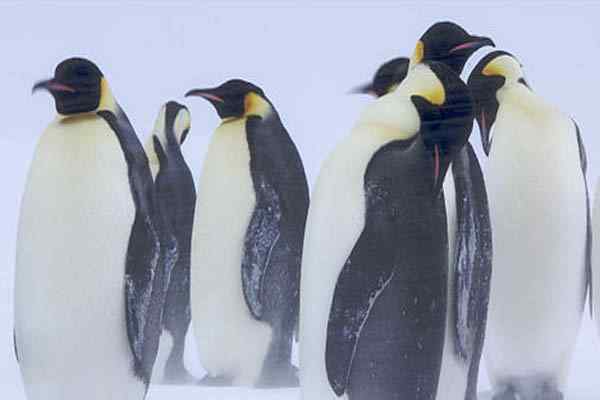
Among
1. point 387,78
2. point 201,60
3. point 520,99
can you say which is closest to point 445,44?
point 387,78

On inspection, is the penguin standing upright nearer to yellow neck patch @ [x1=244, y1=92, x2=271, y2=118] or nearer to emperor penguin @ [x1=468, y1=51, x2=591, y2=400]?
emperor penguin @ [x1=468, y1=51, x2=591, y2=400]

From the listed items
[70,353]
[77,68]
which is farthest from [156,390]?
[77,68]

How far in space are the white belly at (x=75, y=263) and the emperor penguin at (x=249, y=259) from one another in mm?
508

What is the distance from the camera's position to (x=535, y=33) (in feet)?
9.62

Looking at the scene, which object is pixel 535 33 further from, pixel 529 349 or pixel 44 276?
pixel 44 276

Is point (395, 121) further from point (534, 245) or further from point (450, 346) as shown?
point (534, 245)

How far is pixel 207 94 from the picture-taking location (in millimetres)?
2498

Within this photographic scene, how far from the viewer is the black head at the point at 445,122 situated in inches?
74.0

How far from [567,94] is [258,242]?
784 mm

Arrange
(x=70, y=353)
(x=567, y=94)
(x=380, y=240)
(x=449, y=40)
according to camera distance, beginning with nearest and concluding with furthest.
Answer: (x=380, y=240) → (x=70, y=353) → (x=449, y=40) → (x=567, y=94)

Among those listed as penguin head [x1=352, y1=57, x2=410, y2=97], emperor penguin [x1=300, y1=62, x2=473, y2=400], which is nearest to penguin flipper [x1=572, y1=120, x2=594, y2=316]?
penguin head [x1=352, y1=57, x2=410, y2=97]

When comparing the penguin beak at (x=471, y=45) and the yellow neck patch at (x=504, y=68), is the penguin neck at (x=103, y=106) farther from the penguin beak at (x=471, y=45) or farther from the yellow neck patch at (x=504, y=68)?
the yellow neck patch at (x=504, y=68)

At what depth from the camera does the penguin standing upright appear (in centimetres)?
196

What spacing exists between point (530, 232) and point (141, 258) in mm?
704
